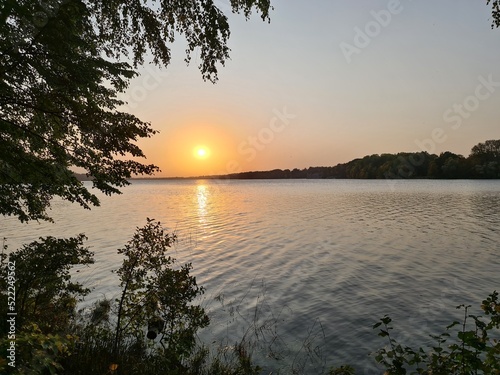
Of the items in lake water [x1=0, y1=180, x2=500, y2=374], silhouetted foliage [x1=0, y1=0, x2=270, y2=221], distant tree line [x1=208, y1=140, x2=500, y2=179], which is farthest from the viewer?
distant tree line [x1=208, y1=140, x2=500, y2=179]

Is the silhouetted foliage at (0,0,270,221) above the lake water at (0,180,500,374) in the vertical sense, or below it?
→ above

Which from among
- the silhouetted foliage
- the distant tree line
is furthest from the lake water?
the distant tree line

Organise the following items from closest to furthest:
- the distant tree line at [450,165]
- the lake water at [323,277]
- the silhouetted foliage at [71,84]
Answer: the silhouetted foliage at [71,84], the lake water at [323,277], the distant tree line at [450,165]

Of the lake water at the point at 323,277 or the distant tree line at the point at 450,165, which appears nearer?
the lake water at the point at 323,277

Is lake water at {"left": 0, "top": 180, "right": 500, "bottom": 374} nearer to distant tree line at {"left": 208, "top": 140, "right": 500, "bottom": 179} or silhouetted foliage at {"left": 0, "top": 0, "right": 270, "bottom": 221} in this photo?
silhouetted foliage at {"left": 0, "top": 0, "right": 270, "bottom": 221}

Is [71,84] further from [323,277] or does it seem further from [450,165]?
[450,165]

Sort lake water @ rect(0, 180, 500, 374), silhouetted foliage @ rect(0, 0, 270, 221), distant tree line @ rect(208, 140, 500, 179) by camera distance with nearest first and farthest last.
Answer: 1. silhouetted foliage @ rect(0, 0, 270, 221)
2. lake water @ rect(0, 180, 500, 374)
3. distant tree line @ rect(208, 140, 500, 179)

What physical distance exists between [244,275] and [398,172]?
176070 millimetres

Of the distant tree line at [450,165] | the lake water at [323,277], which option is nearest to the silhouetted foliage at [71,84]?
the lake water at [323,277]

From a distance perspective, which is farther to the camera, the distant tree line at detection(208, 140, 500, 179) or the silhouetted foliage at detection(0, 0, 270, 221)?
the distant tree line at detection(208, 140, 500, 179)

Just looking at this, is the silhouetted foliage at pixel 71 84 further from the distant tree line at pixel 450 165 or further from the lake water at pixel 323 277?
the distant tree line at pixel 450 165

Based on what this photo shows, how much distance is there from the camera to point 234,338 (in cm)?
1052

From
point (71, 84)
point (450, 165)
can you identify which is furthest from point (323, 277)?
point (450, 165)

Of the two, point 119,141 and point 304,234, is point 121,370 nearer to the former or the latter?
point 119,141
